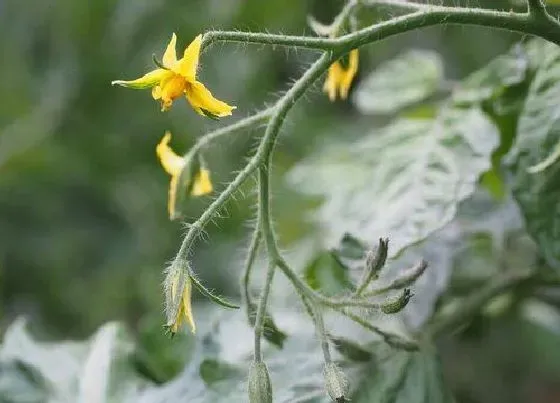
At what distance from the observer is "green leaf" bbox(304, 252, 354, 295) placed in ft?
2.75

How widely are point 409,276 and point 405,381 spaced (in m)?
0.17

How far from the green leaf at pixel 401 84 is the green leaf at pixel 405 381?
36 centimetres

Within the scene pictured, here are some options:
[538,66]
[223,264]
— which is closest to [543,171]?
[538,66]

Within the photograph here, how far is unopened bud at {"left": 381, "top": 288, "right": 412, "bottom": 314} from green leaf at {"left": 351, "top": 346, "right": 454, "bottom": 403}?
18cm

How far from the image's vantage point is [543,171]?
79 centimetres

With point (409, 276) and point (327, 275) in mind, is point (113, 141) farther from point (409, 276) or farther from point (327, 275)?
point (409, 276)

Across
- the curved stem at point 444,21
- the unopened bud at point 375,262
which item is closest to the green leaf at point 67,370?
the unopened bud at point 375,262

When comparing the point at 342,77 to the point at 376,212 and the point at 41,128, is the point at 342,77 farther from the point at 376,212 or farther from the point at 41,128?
the point at 41,128

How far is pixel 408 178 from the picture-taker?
2.92 ft

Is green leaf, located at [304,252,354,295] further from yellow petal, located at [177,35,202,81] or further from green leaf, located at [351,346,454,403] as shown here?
yellow petal, located at [177,35,202,81]

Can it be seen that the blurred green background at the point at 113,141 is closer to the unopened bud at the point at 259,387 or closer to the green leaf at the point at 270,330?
the green leaf at the point at 270,330

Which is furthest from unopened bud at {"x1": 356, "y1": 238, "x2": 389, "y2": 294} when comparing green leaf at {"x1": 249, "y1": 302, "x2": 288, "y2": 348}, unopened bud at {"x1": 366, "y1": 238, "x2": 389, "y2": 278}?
green leaf at {"x1": 249, "y1": 302, "x2": 288, "y2": 348}

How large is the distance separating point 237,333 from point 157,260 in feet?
2.33

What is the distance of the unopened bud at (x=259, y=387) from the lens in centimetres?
66
